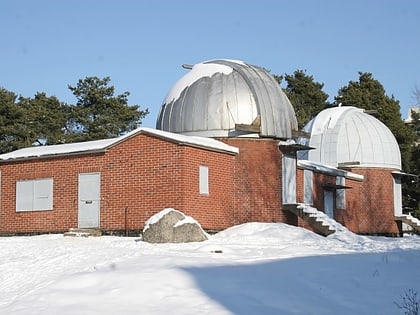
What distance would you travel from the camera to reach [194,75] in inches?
1047

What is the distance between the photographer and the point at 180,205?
2167 cm

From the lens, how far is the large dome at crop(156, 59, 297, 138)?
25047 millimetres

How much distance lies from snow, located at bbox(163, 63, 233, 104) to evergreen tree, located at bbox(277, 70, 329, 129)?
3404 cm

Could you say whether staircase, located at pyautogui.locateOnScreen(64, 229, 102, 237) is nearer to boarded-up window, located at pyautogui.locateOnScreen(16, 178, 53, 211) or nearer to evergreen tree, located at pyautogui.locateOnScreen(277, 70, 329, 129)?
boarded-up window, located at pyautogui.locateOnScreen(16, 178, 53, 211)

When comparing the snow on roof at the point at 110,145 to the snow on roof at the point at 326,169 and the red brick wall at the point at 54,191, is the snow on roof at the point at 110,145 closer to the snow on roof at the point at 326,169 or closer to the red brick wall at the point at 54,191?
the red brick wall at the point at 54,191

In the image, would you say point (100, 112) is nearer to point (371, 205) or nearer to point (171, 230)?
point (371, 205)

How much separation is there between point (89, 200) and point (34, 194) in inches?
98.2

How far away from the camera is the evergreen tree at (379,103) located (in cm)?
5278

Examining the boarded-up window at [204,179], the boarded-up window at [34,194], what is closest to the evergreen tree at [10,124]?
the boarded-up window at [34,194]

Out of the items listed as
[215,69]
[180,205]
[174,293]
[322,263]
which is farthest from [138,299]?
[215,69]

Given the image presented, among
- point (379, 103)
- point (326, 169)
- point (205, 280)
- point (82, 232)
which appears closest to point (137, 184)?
point (82, 232)

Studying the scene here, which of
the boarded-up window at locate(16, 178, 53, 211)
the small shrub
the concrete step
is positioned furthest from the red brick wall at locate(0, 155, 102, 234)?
the small shrub

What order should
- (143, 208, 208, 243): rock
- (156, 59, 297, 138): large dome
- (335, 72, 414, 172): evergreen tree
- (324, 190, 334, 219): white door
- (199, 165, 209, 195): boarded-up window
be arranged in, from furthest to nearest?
(335, 72, 414, 172): evergreen tree, (324, 190, 334, 219): white door, (156, 59, 297, 138): large dome, (199, 165, 209, 195): boarded-up window, (143, 208, 208, 243): rock

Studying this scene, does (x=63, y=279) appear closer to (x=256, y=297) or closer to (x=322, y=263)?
(x=256, y=297)
